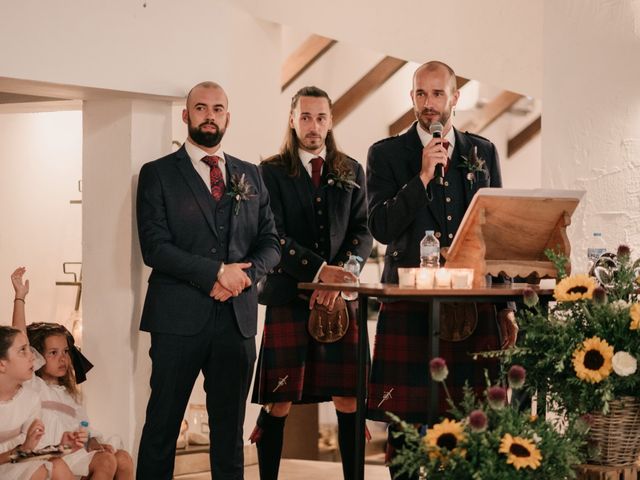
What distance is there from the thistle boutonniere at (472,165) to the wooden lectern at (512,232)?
516mm

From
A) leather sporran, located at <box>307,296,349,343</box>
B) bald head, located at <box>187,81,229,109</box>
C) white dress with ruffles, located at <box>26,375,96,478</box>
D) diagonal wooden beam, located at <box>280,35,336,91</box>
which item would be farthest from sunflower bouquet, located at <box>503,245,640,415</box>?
diagonal wooden beam, located at <box>280,35,336,91</box>

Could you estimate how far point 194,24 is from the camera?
4.86m

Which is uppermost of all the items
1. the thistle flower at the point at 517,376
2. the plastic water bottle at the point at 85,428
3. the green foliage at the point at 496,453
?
the thistle flower at the point at 517,376

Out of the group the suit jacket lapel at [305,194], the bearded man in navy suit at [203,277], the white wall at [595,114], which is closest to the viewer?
the bearded man in navy suit at [203,277]

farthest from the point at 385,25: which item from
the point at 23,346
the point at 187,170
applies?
the point at 23,346

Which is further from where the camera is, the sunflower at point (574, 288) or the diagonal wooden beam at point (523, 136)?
the diagonal wooden beam at point (523, 136)

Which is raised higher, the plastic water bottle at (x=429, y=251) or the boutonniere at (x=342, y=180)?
the boutonniere at (x=342, y=180)

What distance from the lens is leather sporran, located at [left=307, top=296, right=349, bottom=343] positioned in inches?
180

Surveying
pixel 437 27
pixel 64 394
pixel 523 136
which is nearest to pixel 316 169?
pixel 64 394

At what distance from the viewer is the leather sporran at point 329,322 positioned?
458cm

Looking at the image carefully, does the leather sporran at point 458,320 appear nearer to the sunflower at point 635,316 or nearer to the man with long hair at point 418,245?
the man with long hair at point 418,245

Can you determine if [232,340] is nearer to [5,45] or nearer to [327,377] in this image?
[327,377]

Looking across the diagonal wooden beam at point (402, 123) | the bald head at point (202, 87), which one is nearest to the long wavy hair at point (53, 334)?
the bald head at point (202, 87)

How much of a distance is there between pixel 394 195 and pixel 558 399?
1023 millimetres
